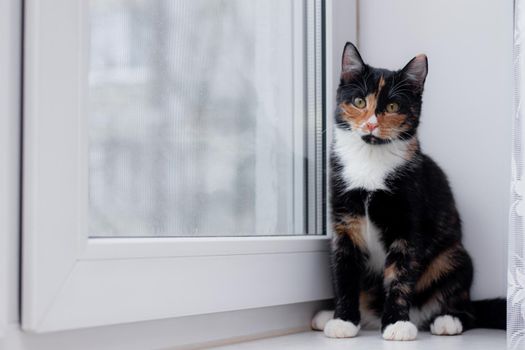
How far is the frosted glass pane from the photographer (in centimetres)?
106

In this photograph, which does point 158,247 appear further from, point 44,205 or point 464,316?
point 464,316

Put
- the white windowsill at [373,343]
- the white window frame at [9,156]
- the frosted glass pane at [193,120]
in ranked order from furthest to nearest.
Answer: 1. the white windowsill at [373,343]
2. the frosted glass pane at [193,120]
3. the white window frame at [9,156]

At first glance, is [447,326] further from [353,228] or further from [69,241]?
[69,241]

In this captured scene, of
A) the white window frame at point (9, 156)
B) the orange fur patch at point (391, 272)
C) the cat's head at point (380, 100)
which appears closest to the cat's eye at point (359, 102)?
the cat's head at point (380, 100)

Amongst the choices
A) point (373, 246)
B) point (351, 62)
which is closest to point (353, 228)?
point (373, 246)

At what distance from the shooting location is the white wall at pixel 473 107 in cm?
145

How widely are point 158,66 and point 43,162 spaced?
319 millimetres

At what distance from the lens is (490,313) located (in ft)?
4.61

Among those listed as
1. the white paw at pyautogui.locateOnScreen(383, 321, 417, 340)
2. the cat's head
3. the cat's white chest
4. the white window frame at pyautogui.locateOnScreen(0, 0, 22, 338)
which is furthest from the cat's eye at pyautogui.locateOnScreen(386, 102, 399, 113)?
the white window frame at pyautogui.locateOnScreen(0, 0, 22, 338)

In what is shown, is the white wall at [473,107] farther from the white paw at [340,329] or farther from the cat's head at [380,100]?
the white paw at [340,329]

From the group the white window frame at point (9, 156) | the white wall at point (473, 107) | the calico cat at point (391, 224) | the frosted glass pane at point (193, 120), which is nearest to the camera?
the white window frame at point (9, 156)

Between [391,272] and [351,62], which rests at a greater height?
[351,62]

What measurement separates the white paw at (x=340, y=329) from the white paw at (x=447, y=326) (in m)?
0.16

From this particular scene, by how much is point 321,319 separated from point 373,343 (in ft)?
0.57
